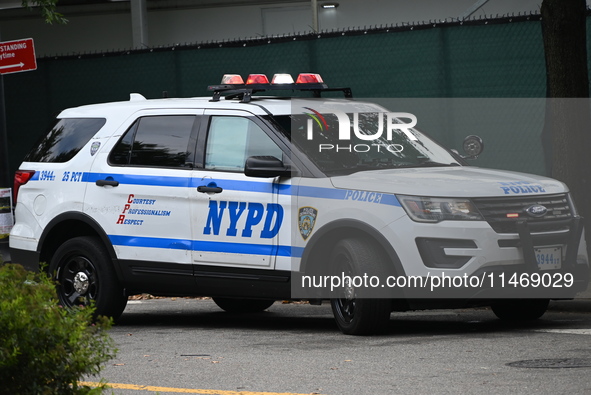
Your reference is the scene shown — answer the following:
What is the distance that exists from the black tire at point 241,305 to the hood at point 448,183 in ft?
9.04

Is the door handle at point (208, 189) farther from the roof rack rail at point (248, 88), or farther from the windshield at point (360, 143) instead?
the roof rack rail at point (248, 88)

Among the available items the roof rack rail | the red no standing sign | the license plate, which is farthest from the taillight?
the license plate

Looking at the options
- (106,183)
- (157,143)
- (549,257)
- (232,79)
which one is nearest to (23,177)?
(106,183)

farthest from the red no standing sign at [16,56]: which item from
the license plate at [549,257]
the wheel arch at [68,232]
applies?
the license plate at [549,257]

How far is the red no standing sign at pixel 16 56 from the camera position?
13.2 metres

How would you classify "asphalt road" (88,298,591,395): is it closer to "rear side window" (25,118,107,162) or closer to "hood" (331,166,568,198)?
"hood" (331,166,568,198)

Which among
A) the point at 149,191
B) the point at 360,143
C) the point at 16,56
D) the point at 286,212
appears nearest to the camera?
the point at 286,212

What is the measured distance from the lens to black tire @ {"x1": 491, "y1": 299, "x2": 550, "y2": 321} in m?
9.52

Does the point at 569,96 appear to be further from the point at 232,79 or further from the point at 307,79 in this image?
the point at 232,79

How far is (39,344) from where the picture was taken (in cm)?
444

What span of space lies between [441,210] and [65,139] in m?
3.99

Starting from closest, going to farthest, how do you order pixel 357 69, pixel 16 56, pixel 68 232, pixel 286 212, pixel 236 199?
pixel 286 212
pixel 236 199
pixel 68 232
pixel 16 56
pixel 357 69

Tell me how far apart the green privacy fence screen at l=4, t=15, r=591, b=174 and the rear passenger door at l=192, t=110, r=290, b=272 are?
547 cm

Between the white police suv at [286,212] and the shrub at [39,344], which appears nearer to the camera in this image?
the shrub at [39,344]
